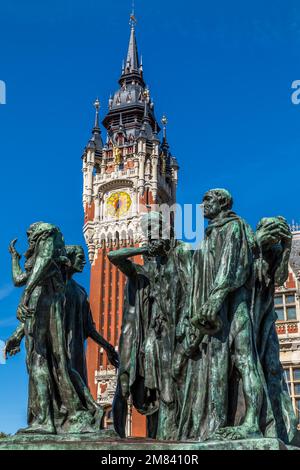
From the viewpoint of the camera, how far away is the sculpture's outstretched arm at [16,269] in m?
7.44

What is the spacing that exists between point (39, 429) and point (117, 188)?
5657 cm

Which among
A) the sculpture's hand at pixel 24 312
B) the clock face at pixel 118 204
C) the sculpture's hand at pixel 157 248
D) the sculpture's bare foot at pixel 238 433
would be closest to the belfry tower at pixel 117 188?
the clock face at pixel 118 204

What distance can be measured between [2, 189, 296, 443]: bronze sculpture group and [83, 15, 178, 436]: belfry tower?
151ft

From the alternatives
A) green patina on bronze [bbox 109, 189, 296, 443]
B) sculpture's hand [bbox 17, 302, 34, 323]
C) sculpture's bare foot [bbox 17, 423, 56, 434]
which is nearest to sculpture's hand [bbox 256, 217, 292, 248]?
green patina on bronze [bbox 109, 189, 296, 443]

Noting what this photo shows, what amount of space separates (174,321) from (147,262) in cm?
97

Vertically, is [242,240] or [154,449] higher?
[242,240]

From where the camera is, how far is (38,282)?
7.00 m

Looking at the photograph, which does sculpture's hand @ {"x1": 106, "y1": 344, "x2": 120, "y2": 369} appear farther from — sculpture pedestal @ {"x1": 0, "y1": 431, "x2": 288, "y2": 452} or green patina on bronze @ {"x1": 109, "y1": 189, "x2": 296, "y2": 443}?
sculpture pedestal @ {"x1": 0, "y1": 431, "x2": 288, "y2": 452}

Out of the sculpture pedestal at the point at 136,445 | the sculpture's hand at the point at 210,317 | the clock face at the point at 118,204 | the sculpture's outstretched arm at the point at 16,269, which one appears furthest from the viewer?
the clock face at the point at 118,204

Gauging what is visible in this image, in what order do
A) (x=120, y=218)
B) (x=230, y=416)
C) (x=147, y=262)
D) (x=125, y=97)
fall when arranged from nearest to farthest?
(x=230, y=416), (x=147, y=262), (x=120, y=218), (x=125, y=97)

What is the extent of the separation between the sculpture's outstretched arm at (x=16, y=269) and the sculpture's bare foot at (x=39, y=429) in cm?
148

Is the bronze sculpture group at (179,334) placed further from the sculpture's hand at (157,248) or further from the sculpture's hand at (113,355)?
the sculpture's hand at (113,355)
